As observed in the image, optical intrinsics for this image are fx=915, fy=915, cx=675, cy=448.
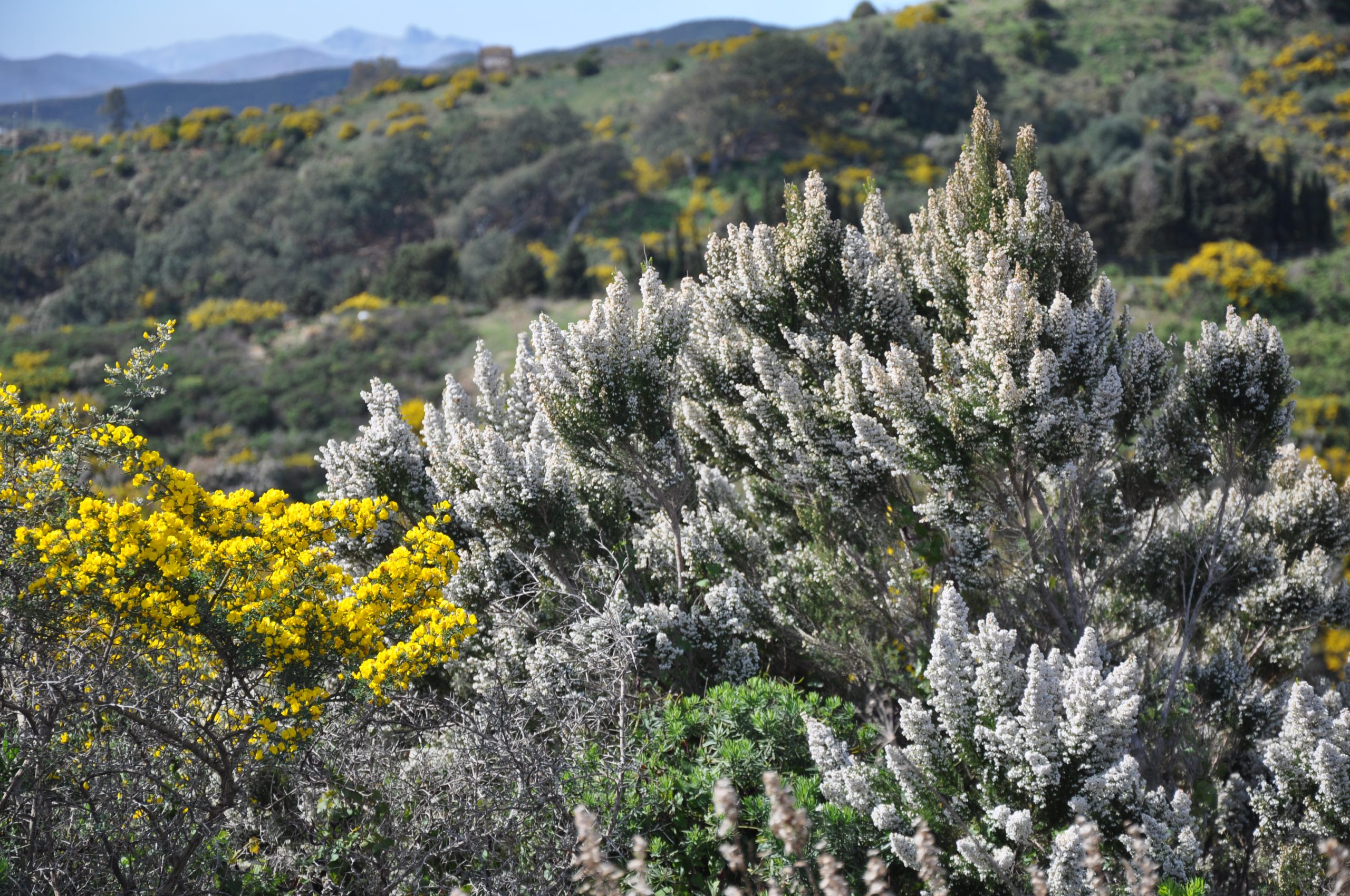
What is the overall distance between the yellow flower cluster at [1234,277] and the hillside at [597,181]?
0.21m

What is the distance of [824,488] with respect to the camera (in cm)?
622

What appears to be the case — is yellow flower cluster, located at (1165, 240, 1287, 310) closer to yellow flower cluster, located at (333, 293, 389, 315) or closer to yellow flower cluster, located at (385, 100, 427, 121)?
yellow flower cluster, located at (333, 293, 389, 315)

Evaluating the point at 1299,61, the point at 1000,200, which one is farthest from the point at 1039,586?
the point at 1299,61

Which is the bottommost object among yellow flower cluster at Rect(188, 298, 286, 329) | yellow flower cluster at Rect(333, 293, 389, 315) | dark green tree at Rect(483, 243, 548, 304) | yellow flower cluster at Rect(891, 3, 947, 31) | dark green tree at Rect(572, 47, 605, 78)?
yellow flower cluster at Rect(188, 298, 286, 329)

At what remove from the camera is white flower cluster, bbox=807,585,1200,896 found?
364 cm

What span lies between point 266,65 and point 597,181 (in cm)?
12130

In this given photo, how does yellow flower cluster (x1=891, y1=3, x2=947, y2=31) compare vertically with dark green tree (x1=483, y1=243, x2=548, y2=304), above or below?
above

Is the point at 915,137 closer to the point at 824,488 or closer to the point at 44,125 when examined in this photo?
the point at 44,125

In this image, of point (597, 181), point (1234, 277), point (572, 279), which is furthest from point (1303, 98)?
point (572, 279)

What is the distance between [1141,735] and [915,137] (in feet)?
197

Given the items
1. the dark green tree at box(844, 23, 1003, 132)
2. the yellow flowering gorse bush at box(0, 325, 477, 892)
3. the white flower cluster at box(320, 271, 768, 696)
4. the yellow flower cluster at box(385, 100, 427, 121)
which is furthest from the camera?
the yellow flower cluster at box(385, 100, 427, 121)

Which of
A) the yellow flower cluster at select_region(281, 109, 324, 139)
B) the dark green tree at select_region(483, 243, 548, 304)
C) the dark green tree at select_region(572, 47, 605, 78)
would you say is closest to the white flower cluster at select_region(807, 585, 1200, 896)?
the dark green tree at select_region(483, 243, 548, 304)

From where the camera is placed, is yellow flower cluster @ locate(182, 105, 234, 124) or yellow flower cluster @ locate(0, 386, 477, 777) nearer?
yellow flower cluster @ locate(0, 386, 477, 777)

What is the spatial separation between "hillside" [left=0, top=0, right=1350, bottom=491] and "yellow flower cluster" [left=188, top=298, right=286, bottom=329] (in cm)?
36
